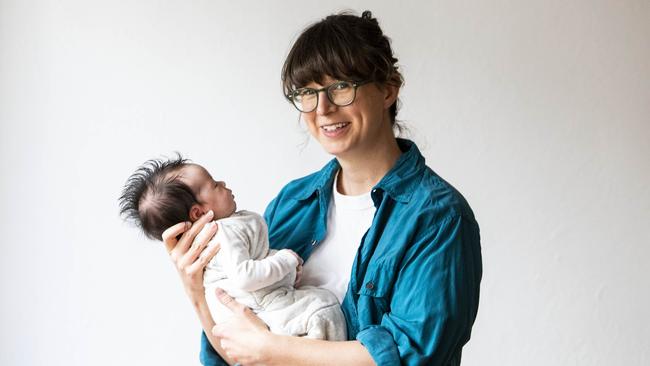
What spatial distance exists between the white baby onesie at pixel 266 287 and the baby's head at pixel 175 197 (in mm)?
70

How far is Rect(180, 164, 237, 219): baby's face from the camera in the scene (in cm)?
201

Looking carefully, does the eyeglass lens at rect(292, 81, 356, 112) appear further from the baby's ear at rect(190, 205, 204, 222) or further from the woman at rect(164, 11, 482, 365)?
the baby's ear at rect(190, 205, 204, 222)

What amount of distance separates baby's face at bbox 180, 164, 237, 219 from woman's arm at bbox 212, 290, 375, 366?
215 mm

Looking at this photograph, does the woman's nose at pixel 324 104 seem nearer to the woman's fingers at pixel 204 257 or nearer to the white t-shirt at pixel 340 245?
the white t-shirt at pixel 340 245

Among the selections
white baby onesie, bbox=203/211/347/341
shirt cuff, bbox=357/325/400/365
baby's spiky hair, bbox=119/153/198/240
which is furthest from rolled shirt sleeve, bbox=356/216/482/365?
baby's spiky hair, bbox=119/153/198/240

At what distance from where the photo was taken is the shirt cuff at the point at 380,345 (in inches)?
67.2

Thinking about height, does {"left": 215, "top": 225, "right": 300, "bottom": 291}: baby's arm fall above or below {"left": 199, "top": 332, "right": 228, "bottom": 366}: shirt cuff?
above

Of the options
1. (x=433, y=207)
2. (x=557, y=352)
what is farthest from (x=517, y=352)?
(x=433, y=207)

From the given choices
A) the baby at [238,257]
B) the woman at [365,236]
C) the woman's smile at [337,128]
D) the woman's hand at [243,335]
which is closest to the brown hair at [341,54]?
the woman at [365,236]

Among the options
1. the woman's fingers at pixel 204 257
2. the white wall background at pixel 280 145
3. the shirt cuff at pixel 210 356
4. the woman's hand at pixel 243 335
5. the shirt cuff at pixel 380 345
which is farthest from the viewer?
the white wall background at pixel 280 145

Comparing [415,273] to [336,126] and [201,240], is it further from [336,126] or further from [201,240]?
[201,240]

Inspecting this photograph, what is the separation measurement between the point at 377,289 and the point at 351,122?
39 centimetres

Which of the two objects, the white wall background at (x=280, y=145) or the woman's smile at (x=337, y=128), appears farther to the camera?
the white wall background at (x=280, y=145)

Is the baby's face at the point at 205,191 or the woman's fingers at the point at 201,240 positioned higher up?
the baby's face at the point at 205,191
